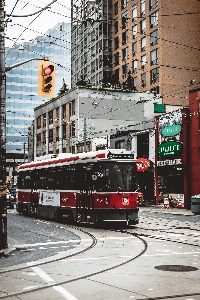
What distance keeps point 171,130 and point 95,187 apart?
72.6 feet

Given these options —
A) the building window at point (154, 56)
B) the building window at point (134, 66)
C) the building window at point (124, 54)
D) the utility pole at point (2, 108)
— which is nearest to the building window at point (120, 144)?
the building window at point (154, 56)

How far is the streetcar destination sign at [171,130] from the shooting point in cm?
3995

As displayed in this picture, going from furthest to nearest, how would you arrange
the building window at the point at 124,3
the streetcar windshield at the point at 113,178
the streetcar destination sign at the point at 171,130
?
1. the building window at the point at 124,3
2. the streetcar destination sign at the point at 171,130
3. the streetcar windshield at the point at 113,178

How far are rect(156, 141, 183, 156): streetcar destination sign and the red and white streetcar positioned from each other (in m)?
17.8

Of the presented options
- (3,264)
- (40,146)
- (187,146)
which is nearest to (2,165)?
(3,264)

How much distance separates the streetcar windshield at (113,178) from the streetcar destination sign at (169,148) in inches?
798

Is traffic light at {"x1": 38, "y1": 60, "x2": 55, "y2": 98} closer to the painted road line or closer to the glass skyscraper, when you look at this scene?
Result: the painted road line

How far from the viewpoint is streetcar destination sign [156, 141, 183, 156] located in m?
39.8

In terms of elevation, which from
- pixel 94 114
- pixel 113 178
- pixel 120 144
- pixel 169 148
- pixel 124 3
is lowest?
pixel 113 178

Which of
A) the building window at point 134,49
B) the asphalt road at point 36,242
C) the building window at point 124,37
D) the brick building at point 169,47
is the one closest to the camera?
the asphalt road at point 36,242

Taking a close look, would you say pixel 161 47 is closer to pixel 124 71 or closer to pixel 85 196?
pixel 124 71

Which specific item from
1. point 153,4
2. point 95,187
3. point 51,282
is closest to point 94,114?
point 153,4

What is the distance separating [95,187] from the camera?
20.0 metres

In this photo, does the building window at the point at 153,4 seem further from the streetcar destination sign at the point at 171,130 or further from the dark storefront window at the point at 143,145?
the streetcar destination sign at the point at 171,130
